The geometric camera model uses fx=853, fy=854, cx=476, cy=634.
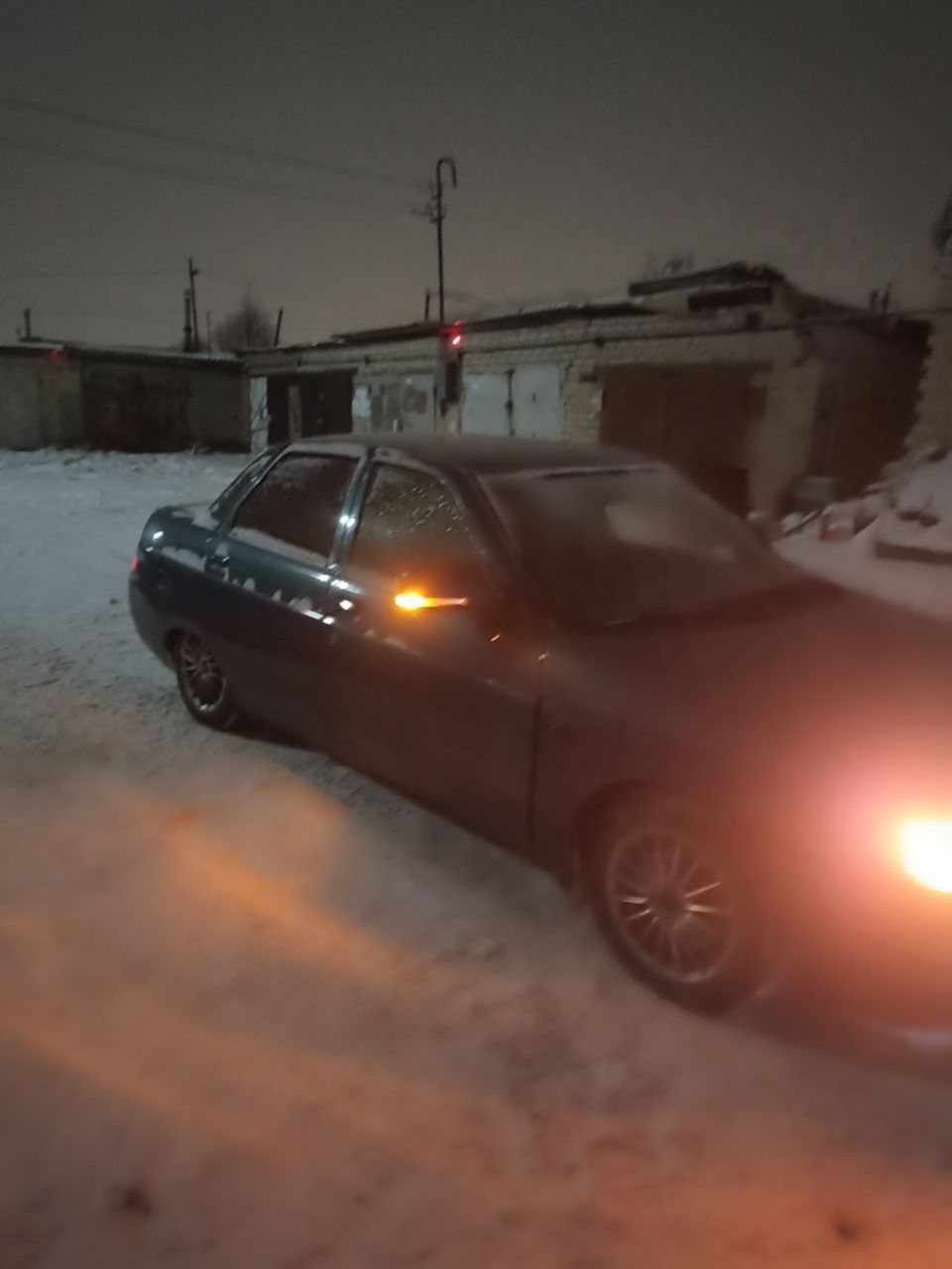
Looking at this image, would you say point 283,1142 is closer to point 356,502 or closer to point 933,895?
point 933,895

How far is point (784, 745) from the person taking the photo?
7.53 ft

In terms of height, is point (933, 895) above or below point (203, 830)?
above

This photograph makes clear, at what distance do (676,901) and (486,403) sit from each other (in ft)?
62.6

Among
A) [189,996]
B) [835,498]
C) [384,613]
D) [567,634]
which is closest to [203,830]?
[189,996]

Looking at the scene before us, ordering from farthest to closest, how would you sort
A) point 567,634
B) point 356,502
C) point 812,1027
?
point 356,502
point 567,634
point 812,1027

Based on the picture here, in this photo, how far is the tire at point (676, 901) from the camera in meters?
2.44

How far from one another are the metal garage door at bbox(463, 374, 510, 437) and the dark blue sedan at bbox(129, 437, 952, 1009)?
16230 millimetres

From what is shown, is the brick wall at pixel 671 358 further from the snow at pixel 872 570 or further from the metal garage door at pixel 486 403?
the snow at pixel 872 570

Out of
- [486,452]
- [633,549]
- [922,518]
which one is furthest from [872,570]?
[486,452]

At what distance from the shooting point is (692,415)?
15.3 meters

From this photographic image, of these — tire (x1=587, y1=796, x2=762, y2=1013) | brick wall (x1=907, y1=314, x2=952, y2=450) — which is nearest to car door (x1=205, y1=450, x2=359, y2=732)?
tire (x1=587, y1=796, x2=762, y2=1013)

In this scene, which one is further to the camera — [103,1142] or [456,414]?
[456,414]

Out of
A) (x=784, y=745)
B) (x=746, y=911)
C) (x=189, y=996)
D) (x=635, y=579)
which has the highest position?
(x=635, y=579)

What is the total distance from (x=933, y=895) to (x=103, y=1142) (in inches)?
84.6
